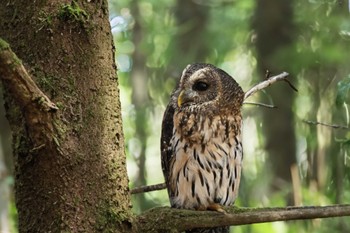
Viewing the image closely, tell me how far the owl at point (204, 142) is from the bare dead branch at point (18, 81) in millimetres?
1210

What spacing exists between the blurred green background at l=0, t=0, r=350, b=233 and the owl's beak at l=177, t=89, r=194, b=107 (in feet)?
1.56

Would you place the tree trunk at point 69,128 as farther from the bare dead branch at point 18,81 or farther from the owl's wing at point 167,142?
the owl's wing at point 167,142

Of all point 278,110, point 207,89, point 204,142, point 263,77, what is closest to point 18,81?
point 204,142

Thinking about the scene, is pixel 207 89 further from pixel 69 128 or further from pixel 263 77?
pixel 263 77

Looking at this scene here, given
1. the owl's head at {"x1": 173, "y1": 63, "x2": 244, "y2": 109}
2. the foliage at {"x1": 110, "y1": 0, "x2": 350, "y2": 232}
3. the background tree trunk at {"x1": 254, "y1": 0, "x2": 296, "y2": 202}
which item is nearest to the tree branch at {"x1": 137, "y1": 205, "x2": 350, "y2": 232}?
the foliage at {"x1": 110, "y1": 0, "x2": 350, "y2": 232}

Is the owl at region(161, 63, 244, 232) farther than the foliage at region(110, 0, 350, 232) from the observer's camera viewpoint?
No

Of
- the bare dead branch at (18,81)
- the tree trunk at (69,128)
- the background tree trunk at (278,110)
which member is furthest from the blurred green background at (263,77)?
the bare dead branch at (18,81)

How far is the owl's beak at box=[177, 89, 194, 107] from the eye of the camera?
308 cm

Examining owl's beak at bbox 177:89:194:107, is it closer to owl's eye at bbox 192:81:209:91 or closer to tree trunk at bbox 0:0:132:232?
owl's eye at bbox 192:81:209:91

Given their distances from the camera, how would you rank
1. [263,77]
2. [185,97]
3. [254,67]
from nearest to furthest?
[185,97]
[263,77]
[254,67]

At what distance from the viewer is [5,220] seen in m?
4.11

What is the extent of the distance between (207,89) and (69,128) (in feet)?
3.94

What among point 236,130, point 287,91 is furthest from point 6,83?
point 287,91

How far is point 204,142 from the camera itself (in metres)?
2.98
